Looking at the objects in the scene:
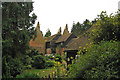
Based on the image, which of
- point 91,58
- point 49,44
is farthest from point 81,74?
point 49,44

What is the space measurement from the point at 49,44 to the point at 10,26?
25.7m

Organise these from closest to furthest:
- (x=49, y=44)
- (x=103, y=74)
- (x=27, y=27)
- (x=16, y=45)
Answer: (x=103, y=74) < (x=16, y=45) < (x=27, y=27) < (x=49, y=44)

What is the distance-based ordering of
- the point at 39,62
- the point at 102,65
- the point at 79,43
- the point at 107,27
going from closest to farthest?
the point at 102,65
the point at 107,27
the point at 79,43
the point at 39,62

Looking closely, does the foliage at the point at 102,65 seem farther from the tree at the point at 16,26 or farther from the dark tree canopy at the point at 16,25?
the dark tree canopy at the point at 16,25

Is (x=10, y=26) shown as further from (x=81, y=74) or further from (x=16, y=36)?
(x=81, y=74)

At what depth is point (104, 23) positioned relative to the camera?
6059 mm

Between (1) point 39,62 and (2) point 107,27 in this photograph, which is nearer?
(2) point 107,27

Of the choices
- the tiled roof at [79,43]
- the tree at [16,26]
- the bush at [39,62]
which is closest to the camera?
the tiled roof at [79,43]

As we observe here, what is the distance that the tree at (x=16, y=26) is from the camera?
49.3 feet

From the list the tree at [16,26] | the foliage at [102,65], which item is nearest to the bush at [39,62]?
the tree at [16,26]

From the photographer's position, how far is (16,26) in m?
16.8

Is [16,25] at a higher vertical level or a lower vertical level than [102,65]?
higher

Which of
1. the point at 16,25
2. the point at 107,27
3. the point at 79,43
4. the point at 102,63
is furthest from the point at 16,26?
the point at 102,63

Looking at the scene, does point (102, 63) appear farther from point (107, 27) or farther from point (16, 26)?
point (16, 26)
